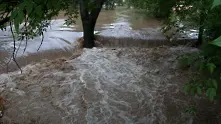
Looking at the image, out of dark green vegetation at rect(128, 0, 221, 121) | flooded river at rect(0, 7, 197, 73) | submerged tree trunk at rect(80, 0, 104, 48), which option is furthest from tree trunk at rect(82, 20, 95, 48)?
dark green vegetation at rect(128, 0, 221, 121)

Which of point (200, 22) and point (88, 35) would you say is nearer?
point (200, 22)

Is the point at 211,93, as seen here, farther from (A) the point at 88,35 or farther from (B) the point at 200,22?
(A) the point at 88,35

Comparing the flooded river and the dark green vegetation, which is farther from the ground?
the dark green vegetation

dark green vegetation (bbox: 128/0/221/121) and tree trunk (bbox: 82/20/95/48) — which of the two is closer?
dark green vegetation (bbox: 128/0/221/121)

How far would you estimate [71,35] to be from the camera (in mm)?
10797

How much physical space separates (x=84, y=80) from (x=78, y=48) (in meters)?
3.08

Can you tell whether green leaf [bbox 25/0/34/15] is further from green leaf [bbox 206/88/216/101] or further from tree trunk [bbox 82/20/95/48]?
tree trunk [bbox 82/20/95/48]

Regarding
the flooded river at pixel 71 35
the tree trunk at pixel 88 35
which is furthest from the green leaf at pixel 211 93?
the tree trunk at pixel 88 35

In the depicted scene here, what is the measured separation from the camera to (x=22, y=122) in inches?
193

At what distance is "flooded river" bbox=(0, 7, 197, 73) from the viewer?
8398mm

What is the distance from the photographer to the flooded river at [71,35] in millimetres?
8398

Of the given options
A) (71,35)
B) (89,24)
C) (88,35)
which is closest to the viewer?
(89,24)

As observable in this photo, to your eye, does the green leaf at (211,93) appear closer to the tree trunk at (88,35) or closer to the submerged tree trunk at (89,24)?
the submerged tree trunk at (89,24)

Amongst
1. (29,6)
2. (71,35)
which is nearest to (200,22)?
(71,35)
